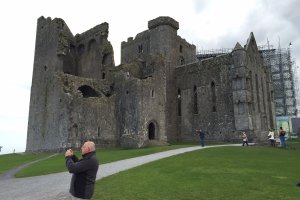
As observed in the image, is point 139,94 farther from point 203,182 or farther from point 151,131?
point 203,182

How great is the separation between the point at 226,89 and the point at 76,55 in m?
23.7

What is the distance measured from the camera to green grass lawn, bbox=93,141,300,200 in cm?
1115

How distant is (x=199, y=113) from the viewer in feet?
149

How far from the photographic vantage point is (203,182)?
1316 cm

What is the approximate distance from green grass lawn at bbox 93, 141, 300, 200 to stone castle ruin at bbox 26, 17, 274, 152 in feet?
66.9

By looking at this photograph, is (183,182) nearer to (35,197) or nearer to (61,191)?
(61,191)

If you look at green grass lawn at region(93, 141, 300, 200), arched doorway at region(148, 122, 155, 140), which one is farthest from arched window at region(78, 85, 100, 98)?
green grass lawn at region(93, 141, 300, 200)

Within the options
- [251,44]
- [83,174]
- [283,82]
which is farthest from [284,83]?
[83,174]

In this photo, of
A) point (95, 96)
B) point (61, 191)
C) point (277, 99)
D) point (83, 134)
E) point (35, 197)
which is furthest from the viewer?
point (277, 99)

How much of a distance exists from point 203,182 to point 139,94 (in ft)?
85.8

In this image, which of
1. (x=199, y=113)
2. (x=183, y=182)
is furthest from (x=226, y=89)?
(x=183, y=182)

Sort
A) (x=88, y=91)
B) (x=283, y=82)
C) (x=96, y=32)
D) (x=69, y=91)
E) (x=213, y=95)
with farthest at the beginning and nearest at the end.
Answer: (x=283, y=82), (x=96, y=32), (x=213, y=95), (x=88, y=91), (x=69, y=91)

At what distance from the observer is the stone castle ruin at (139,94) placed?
38.7 m

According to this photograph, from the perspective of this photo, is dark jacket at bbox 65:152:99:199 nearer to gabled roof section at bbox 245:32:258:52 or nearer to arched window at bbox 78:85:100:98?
arched window at bbox 78:85:100:98
